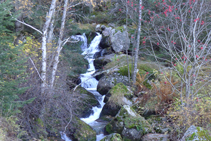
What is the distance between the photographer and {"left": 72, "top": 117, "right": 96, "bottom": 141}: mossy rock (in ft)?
20.7

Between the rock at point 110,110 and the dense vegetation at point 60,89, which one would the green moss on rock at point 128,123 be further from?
the rock at point 110,110

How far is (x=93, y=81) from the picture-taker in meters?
11.0

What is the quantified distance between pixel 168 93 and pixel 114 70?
12.5 feet

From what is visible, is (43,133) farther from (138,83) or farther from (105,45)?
(105,45)

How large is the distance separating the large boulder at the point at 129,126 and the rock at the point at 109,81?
3131 millimetres

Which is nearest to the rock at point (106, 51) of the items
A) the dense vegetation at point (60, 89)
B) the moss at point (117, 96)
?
the dense vegetation at point (60, 89)

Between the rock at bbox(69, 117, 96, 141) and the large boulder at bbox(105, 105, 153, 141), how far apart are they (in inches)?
26.3

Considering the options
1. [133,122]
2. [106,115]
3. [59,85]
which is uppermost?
[59,85]

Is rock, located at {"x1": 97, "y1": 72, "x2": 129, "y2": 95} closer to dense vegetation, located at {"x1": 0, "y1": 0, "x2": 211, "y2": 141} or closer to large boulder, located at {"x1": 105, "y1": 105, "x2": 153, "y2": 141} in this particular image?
dense vegetation, located at {"x1": 0, "y1": 0, "x2": 211, "y2": 141}

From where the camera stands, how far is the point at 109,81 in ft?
32.4

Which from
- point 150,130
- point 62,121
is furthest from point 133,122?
point 62,121

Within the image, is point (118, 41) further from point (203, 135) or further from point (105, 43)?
point (203, 135)

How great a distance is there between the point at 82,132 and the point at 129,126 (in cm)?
168

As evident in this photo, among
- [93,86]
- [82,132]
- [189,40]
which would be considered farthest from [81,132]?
[189,40]
